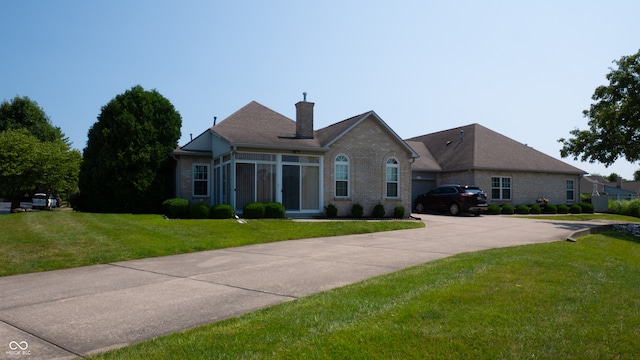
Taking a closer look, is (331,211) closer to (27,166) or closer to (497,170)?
(497,170)

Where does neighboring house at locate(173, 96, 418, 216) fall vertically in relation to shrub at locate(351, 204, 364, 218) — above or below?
above

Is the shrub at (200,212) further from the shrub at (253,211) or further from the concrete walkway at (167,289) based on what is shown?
the concrete walkway at (167,289)

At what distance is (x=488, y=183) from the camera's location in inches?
1228

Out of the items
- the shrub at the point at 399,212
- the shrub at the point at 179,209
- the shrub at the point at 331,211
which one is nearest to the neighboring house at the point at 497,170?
the shrub at the point at 399,212

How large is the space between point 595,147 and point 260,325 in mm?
28391

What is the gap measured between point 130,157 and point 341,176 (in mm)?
10965

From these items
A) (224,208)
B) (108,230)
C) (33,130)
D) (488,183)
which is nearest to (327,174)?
(224,208)

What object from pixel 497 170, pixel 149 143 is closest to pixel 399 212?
pixel 497 170

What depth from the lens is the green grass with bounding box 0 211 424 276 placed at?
10120mm

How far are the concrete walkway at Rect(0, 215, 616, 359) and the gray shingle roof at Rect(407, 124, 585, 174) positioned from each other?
1959 cm

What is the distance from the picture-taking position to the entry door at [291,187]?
2122cm

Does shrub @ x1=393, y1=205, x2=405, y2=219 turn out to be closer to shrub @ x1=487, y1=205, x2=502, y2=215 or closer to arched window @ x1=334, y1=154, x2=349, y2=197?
arched window @ x1=334, y1=154, x2=349, y2=197

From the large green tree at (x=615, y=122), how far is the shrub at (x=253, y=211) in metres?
20.4

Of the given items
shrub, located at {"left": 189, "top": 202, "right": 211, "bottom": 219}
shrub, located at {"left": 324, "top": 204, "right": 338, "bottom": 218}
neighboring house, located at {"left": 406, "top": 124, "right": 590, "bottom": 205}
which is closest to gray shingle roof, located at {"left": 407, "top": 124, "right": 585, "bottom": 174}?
neighboring house, located at {"left": 406, "top": 124, "right": 590, "bottom": 205}
